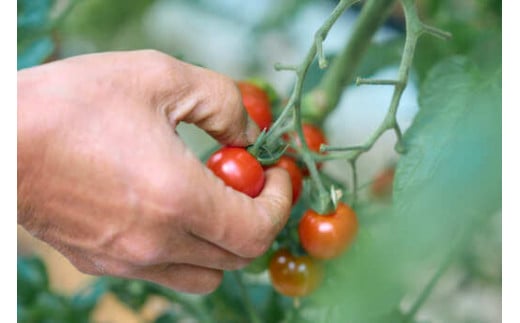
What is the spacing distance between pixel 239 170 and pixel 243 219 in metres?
0.07

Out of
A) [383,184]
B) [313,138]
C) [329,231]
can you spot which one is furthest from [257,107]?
[383,184]

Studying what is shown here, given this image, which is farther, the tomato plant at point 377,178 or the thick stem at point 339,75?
the thick stem at point 339,75

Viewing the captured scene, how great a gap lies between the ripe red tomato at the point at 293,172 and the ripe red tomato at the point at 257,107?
0.07 metres

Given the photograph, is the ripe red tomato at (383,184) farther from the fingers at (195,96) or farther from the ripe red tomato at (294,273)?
the fingers at (195,96)

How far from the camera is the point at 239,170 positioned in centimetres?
66

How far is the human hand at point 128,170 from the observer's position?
1.85 feet

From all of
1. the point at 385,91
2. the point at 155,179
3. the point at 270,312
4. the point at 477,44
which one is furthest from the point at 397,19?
the point at 155,179

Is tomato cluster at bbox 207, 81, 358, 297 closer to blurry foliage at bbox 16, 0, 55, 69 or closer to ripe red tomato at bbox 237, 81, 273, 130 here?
ripe red tomato at bbox 237, 81, 273, 130

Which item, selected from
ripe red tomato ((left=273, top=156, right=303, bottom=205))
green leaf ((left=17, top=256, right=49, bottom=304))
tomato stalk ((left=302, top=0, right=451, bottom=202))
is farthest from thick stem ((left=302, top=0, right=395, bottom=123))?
green leaf ((left=17, top=256, right=49, bottom=304))

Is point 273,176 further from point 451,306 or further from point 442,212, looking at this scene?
point 451,306

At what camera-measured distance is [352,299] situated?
336 mm

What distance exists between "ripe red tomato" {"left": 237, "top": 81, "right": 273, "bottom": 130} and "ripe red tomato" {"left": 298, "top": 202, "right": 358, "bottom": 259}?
0.45 feet

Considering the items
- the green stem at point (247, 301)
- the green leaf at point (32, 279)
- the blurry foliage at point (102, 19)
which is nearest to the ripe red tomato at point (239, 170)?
the green stem at point (247, 301)
